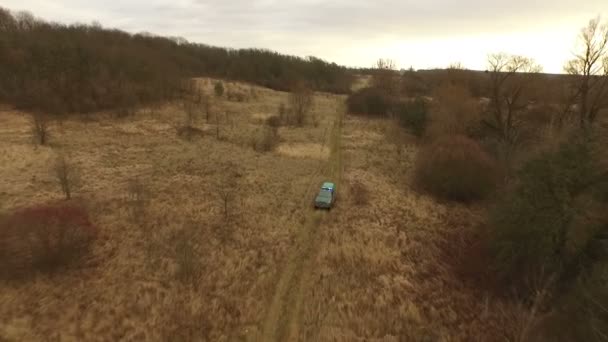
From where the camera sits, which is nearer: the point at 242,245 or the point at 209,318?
the point at 209,318

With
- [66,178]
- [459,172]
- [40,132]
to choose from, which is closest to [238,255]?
[66,178]

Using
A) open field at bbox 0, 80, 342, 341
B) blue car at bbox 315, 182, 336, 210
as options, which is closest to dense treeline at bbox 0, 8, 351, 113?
open field at bbox 0, 80, 342, 341

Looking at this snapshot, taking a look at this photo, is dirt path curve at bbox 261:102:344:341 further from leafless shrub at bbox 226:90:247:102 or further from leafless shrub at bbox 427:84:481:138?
leafless shrub at bbox 226:90:247:102

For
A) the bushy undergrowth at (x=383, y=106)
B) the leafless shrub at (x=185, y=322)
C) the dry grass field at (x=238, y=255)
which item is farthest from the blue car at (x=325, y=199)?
the bushy undergrowth at (x=383, y=106)

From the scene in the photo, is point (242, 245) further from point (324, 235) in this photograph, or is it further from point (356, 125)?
point (356, 125)

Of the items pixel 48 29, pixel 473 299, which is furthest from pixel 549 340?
pixel 48 29

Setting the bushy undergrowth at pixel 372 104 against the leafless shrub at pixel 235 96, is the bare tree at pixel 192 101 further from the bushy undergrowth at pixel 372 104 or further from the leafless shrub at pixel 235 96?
the bushy undergrowth at pixel 372 104
